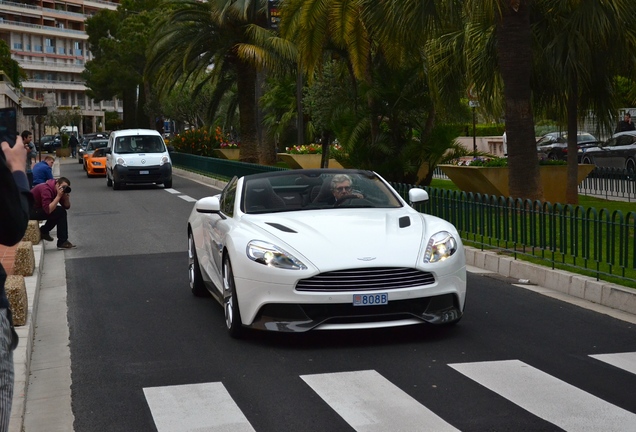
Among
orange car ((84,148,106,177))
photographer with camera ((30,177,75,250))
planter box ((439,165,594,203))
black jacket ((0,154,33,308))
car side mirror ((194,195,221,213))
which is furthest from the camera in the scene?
orange car ((84,148,106,177))

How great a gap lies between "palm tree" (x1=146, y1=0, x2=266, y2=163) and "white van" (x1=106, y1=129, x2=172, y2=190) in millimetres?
2928

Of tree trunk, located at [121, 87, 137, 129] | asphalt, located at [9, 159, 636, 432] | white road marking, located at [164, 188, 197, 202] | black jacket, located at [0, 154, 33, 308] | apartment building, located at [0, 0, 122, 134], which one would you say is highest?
apartment building, located at [0, 0, 122, 134]

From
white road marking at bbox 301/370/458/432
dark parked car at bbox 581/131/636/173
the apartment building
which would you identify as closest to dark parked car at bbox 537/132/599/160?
dark parked car at bbox 581/131/636/173

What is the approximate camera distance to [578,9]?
17.9 meters

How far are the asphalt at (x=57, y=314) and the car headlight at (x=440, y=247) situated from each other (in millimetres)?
1884

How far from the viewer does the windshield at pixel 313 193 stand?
9.78 m

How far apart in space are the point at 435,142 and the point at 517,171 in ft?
17.4

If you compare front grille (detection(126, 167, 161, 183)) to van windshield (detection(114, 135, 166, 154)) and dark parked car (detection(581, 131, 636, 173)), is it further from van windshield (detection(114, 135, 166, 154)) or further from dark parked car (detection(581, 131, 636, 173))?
dark parked car (detection(581, 131, 636, 173))

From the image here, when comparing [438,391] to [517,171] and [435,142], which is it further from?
[435,142]

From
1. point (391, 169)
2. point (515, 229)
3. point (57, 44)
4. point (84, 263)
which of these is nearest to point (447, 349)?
point (515, 229)

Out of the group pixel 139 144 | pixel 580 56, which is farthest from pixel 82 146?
pixel 580 56

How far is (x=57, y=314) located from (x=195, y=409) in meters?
4.30

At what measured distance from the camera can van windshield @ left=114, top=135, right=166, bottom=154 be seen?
3459cm

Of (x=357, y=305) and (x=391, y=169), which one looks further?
(x=391, y=169)
